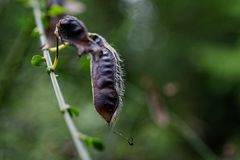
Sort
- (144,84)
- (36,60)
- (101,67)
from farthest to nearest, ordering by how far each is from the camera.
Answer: (144,84), (36,60), (101,67)

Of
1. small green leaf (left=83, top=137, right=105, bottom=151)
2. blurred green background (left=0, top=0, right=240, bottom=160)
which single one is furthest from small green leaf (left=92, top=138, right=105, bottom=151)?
blurred green background (left=0, top=0, right=240, bottom=160)

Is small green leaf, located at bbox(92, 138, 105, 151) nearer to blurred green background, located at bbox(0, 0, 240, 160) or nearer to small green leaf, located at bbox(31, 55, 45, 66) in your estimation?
small green leaf, located at bbox(31, 55, 45, 66)

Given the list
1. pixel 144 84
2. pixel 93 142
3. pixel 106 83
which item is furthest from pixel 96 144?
pixel 144 84

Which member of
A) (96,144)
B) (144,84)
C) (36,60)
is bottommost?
(144,84)

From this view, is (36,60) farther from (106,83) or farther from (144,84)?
(144,84)

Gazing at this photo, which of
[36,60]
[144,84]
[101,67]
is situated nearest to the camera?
[101,67]

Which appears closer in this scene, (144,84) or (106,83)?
(106,83)
